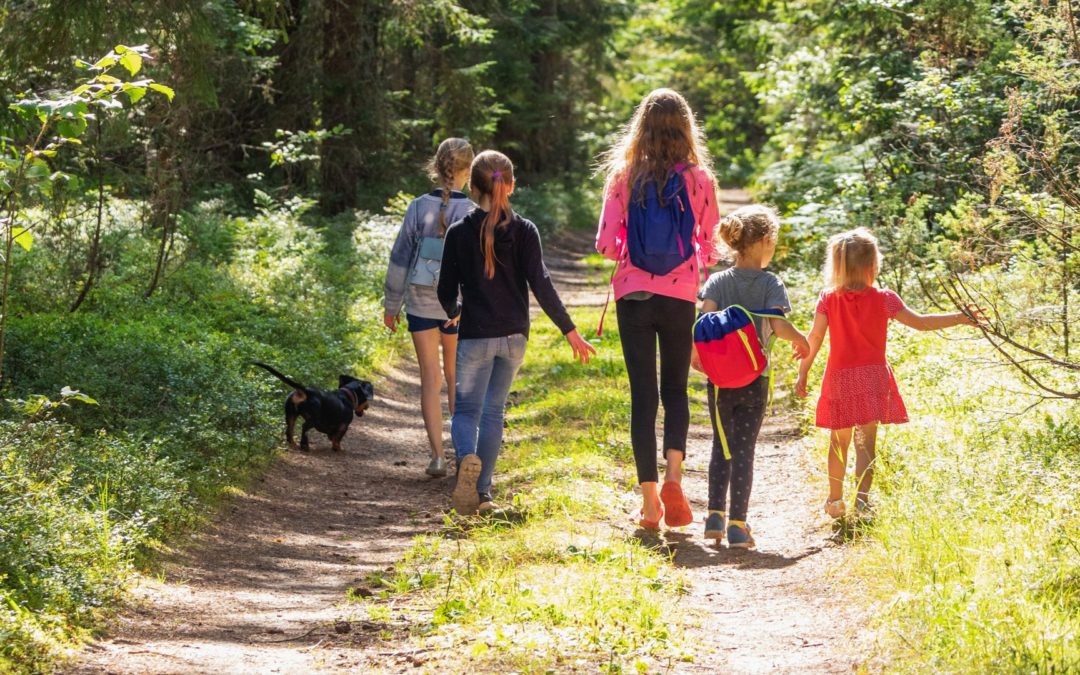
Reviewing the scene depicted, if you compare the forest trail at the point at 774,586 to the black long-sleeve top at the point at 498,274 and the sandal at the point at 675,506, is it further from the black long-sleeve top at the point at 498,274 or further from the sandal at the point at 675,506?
the black long-sleeve top at the point at 498,274

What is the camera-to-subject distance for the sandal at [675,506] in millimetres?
6109

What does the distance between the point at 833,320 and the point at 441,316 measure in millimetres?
2832

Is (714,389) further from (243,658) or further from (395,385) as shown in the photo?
(395,385)

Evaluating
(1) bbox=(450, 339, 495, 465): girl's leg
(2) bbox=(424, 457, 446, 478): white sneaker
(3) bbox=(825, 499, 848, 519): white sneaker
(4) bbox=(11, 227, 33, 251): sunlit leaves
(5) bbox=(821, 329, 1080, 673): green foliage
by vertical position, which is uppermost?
(4) bbox=(11, 227, 33, 251): sunlit leaves

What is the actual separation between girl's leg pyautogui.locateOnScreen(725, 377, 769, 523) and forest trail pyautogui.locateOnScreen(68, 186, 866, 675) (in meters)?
0.30

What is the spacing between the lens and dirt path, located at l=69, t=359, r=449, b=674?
454 centimetres

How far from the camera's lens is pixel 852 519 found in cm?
608

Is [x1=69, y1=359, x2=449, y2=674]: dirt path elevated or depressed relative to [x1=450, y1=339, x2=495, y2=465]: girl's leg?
depressed

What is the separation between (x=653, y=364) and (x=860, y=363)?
120 centimetres

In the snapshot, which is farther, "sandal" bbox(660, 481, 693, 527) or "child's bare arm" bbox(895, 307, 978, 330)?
"sandal" bbox(660, 481, 693, 527)

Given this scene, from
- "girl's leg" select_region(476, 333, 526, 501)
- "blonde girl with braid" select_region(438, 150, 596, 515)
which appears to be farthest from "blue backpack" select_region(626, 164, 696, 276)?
"girl's leg" select_region(476, 333, 526, 501)

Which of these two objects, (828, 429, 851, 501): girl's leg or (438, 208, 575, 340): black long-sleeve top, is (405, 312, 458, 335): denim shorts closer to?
(438, 208, 575, 340): black long-sleeve top

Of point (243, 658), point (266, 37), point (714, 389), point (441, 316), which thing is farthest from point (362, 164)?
point (243, 658)

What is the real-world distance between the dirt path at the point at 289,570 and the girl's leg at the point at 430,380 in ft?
1.42
